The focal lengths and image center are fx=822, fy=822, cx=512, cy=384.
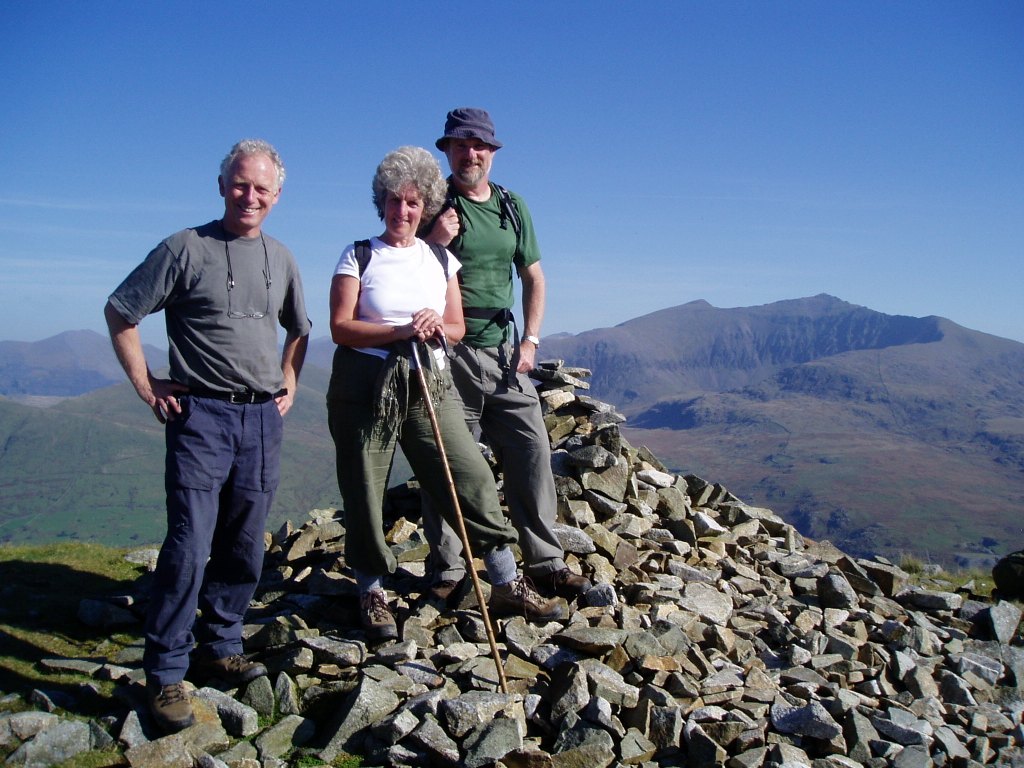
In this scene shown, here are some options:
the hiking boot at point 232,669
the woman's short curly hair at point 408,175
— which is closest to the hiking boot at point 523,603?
the hiking boot at point 232,669

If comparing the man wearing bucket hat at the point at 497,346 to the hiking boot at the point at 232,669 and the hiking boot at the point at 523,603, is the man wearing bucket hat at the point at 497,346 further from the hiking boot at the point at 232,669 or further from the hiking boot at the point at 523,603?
the hiking boot at the point at 232,669

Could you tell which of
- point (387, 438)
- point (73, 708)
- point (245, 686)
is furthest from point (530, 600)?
point (73, 708)

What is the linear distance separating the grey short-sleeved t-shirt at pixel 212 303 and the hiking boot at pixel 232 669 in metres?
2.00

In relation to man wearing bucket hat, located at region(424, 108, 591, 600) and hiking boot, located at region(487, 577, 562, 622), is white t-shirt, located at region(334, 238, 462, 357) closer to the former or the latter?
man wearing bucket hat, located at region(424, 108, 591, 600)

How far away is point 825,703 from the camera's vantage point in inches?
245

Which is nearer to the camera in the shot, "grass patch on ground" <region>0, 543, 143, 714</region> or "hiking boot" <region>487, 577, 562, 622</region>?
"grass patch on ground" <region>0, 543, 143, 714</region>

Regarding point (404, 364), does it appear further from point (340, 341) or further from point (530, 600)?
point (530, 600)

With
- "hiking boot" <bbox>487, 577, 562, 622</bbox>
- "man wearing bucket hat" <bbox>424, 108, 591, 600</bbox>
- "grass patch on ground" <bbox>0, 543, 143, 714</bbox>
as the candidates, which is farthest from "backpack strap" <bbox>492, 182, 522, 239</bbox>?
"grass patch on ground" <bbox>0, 543, 143, 714</bbox>

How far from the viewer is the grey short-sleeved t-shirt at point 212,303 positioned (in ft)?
16.8

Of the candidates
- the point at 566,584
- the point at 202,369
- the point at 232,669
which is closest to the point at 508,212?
the point at 202,369

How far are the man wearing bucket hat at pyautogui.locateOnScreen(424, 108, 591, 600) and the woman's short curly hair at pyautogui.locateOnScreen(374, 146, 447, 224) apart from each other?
0.38 metres

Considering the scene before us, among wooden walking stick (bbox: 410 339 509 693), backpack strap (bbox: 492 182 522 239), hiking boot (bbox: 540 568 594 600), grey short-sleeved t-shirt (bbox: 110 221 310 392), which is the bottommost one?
hiking boot (bbox: 540 568 594 600)

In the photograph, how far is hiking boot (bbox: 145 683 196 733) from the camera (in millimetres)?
5137

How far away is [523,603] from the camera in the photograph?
6.59m
